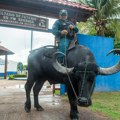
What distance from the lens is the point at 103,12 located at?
21781 millimetres

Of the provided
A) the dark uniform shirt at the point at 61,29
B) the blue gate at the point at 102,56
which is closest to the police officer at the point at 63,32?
the dark uniform shirt at the point at 61,29

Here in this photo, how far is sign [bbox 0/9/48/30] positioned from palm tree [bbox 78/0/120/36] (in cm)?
971

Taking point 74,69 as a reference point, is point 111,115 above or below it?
below

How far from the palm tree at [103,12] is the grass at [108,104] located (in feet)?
29.5

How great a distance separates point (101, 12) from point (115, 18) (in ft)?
5.61

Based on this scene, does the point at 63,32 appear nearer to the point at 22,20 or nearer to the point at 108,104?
the point at 108,104

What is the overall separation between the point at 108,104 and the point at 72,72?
4062 mm

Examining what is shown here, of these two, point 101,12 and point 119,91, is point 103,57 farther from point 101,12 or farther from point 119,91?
point 101,12

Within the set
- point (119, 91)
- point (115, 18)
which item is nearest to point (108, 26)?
point (115, 18)

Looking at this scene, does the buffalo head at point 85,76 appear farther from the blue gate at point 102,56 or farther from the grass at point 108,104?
the blue gate at point 102,56

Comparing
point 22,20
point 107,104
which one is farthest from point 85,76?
point 22,20

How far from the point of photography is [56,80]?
8.80m

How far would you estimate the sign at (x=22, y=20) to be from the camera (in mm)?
11477

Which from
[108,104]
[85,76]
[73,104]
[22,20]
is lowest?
[108,104]
